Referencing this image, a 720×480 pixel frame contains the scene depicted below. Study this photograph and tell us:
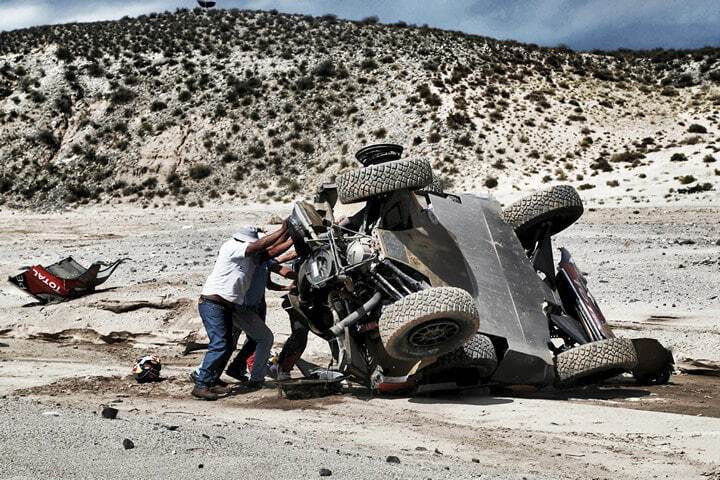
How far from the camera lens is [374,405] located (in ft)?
25.7

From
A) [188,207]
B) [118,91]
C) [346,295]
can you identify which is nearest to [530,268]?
[346,295]

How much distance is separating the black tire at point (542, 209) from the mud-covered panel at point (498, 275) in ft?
0.44

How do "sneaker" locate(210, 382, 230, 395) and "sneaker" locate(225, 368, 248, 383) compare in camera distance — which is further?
"sneaker" locate(225, 368, 248, 383)

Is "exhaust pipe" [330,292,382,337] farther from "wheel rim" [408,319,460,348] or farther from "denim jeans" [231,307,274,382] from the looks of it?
"denim jeans" [231,307,274,382]

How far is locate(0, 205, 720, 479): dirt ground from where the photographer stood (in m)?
5.48

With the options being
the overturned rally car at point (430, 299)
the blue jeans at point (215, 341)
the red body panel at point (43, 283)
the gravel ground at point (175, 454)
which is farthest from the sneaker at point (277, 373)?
the red body panel at point (43, 283)

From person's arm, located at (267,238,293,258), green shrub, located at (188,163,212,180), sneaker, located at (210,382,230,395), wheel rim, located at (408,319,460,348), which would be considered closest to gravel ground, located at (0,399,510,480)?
wheel rim, located at (408,319,460,348)

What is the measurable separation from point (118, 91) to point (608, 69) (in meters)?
25.5

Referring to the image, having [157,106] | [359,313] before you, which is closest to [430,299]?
[359,313]

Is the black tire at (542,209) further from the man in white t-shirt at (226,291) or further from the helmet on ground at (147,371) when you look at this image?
the helmet on ground at (147,371)

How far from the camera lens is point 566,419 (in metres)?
7.01

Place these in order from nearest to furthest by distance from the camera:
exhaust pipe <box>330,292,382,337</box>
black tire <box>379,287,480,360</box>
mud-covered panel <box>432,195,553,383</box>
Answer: black tire <box>379,287,480,360</box>
exhaust pipe <box>330,292,382,337</box>
mud-covered panel <box>432,195,553,383</box>

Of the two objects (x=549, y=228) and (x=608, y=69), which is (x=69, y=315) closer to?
(x=549, y=228)

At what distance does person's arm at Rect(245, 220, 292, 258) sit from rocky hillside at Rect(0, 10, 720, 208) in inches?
819
